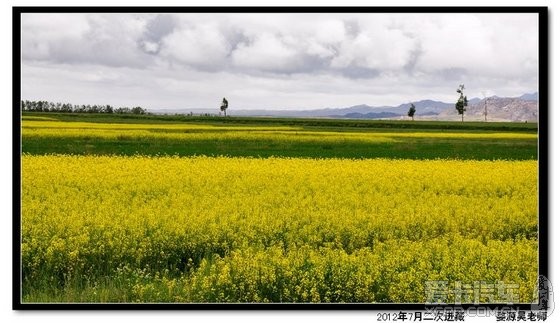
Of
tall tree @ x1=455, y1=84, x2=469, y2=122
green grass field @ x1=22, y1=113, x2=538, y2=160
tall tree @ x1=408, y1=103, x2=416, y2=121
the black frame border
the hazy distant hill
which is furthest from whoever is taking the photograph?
green grass field @ x1=22, y1=113, x2=538, y2=160

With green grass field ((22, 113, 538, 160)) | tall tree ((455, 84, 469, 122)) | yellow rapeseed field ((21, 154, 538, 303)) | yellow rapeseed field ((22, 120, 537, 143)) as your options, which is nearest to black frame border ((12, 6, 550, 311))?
yellow rapeseed field ((21, 154, 538, 303))

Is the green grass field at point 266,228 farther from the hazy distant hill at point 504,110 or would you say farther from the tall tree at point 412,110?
the tall tree at point 412,110

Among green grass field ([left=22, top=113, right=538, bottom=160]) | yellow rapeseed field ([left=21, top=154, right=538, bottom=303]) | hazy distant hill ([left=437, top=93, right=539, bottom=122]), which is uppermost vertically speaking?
hazy distant hill ([left=437, top=93, right=539, bottom=122])

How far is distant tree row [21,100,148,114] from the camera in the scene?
7296mm

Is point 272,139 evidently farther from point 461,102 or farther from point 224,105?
point 461,102

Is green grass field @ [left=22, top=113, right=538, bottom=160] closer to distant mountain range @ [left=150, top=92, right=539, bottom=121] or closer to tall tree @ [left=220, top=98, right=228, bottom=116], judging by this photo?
distant mountain range @ [left=150, top=92, right=539, bottom=121]

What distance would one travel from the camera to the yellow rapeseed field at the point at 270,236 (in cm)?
Answer: 653

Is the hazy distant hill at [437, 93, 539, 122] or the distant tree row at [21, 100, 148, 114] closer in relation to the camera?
the hazy distant hill at [437, 93, 539, 122]

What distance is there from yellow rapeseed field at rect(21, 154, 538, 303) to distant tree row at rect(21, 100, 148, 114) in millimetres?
305

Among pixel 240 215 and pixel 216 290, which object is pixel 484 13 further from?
pixel 216 290

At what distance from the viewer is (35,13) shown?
7.06m

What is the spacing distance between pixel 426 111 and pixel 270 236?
2362 millimetres

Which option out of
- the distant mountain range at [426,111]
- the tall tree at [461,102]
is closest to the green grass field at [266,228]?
the distant mountain range at [426,111]

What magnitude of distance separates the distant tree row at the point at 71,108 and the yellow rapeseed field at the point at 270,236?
1.00ft
